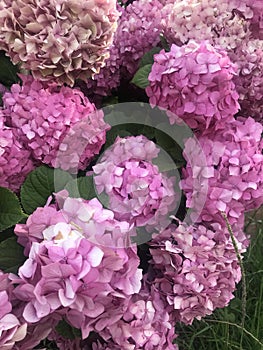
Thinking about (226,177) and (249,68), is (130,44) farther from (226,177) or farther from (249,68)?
(226,177)

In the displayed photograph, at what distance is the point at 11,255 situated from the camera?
2.33ft

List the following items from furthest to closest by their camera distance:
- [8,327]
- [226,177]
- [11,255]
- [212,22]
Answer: [212,22] < [226,177] < [11,255] < [8,327]

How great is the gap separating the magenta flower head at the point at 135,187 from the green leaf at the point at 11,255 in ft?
0.40

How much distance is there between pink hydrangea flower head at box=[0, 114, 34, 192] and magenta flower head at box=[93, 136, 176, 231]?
10 centimetres

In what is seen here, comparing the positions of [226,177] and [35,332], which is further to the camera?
[226,177]

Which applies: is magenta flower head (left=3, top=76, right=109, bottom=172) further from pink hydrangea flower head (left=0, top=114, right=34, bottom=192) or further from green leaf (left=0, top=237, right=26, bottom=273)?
green leaf (left=0, top=237, right=26, bottom=273)

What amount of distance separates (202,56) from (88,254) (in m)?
0.33

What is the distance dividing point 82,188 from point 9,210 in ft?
0.31

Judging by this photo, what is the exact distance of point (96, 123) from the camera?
83 cm

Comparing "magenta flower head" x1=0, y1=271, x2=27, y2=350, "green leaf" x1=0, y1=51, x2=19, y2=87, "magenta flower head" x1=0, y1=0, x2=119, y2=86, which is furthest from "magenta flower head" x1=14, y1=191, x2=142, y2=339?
"green leaf" x1=0, y1=51, x2=19, y2=87

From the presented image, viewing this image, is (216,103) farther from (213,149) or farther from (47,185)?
(47,185)

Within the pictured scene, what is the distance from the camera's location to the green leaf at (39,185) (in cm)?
78

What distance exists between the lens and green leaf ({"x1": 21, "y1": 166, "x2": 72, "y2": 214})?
2.56 ft

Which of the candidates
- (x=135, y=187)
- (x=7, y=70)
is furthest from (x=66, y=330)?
(x=7, y=70)
